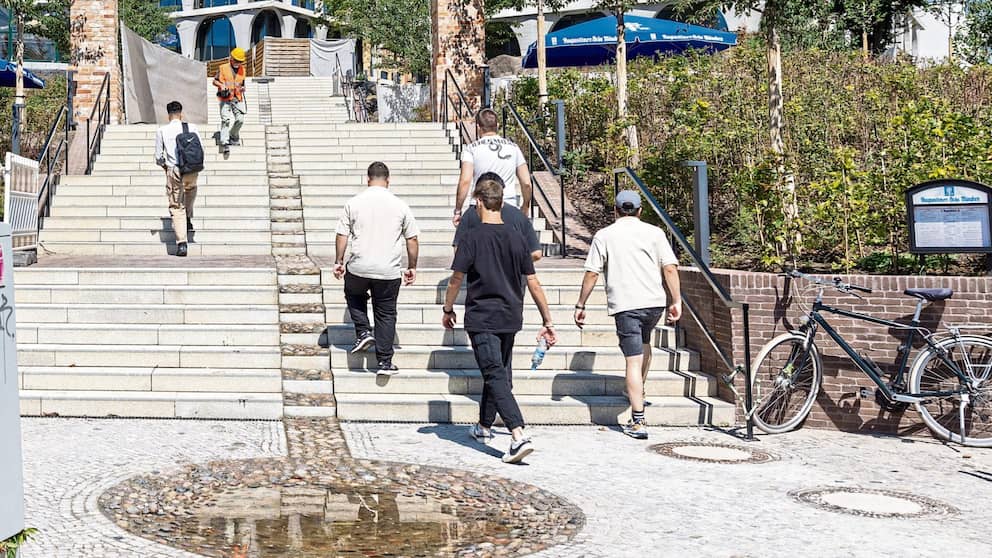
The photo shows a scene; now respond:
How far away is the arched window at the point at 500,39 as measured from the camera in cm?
4762

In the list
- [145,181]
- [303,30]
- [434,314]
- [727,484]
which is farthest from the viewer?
[303,30]

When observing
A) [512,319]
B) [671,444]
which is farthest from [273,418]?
[671,444]

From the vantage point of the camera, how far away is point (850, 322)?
8.37m

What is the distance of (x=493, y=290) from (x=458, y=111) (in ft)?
39.3

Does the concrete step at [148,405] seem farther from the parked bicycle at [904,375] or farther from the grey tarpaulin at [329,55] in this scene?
the grey tarpaulin at [329,55]

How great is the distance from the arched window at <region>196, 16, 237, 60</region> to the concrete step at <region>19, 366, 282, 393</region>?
55.0m

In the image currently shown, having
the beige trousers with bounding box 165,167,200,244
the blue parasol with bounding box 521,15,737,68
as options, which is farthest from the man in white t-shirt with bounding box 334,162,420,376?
the blue parasol with bounding box 521,15,737,68

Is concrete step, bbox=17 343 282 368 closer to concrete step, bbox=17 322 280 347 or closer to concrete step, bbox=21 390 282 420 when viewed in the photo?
concrete step, bbox=17 322 280 347

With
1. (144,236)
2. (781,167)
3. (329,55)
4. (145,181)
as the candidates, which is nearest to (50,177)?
(145,181)

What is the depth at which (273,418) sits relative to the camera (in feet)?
25.7

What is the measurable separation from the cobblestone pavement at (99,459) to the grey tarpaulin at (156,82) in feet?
41.0

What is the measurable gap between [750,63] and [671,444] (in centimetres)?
1047

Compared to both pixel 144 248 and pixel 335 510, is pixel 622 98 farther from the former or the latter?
pixel 335 510

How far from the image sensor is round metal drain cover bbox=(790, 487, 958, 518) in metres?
5.90
